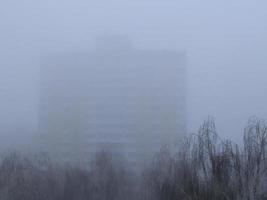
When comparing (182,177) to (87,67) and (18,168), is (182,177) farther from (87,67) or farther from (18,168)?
(87,67)

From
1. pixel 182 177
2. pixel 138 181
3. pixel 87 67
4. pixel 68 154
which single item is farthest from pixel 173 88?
pixel 182 177

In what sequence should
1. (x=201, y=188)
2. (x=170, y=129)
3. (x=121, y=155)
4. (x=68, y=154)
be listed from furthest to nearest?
(x=170, y=129)
(x=68, y=154)
(x=121, y=155)
(x=201, y=188)

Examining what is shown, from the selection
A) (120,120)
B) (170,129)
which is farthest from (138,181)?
(120,120)

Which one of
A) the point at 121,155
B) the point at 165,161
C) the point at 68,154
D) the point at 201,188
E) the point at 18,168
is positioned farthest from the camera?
the point at 68,154

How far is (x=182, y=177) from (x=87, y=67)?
8.76 metres

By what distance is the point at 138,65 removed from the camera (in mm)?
15680

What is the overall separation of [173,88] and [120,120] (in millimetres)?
1696

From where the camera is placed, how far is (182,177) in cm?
800

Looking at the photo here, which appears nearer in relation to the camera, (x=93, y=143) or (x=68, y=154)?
(x=68, y=154)

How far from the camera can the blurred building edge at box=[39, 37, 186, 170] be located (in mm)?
14789

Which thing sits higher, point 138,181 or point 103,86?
point 103,86

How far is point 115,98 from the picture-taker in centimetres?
1544

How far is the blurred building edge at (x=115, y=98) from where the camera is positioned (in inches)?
582

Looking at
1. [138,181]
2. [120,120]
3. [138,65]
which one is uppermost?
[138,65]
